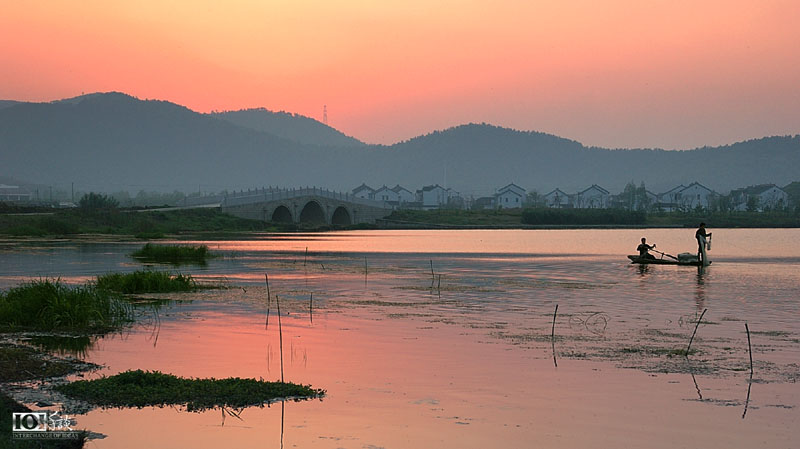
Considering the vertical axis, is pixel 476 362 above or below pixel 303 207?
below

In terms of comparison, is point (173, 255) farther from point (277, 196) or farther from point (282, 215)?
point (282, 215)

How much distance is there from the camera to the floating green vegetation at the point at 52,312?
23.8m

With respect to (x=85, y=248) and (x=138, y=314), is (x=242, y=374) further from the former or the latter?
(x=85, y=248)

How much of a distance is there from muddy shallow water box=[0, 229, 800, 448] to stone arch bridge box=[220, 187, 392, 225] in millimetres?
81217

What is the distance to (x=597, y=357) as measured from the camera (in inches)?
805

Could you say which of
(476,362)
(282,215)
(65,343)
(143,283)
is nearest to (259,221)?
(282,215)

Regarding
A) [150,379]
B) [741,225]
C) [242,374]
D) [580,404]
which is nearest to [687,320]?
[580,404]

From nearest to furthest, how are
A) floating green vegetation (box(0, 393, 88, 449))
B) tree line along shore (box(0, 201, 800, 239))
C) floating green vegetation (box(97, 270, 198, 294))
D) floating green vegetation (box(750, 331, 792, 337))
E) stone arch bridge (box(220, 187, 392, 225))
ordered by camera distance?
floating green vegetation (box(0, 393, 88, 449)), floating green vegetation (box(750, 331, 792, 337)), floating green vegetation (box(97, 270, 198, 294)), tree line along shore (box(0, 201, 800, 239)), stone arch bridge (box(220, 187, 392, 225))

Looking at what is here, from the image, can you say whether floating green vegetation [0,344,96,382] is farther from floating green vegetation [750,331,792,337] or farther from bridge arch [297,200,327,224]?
bridge arch [297,200,327,224]

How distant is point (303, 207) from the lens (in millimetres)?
140125

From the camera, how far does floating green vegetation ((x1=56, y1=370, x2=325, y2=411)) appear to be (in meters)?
15.3

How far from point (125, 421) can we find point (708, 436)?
8939 millimetres

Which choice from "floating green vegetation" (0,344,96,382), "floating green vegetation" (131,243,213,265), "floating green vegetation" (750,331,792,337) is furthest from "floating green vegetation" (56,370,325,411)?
"floating green vegetation" (131,243,213,265)

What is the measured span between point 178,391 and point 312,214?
137167 millimetres
